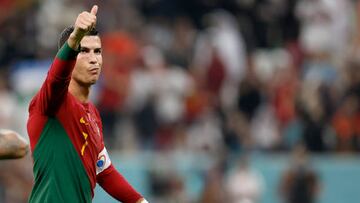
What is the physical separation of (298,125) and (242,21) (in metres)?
2.75

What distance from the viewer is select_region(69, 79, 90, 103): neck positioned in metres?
7.21

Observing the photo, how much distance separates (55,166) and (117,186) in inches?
29.3

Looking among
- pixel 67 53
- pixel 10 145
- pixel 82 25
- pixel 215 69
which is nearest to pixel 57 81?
pixel 67 53

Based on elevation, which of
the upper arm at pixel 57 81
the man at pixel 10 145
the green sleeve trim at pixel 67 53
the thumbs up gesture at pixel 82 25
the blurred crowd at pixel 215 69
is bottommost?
the blurred crowd at pixel 215 69

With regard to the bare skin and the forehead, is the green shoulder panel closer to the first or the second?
the bare skin

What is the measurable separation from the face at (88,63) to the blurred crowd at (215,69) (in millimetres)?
7168

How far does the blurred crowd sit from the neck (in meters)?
7.05

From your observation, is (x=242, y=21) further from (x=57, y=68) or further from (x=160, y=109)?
(x=57, y=68)

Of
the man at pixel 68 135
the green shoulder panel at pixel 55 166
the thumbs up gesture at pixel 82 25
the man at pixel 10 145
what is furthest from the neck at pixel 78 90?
the man at pixel 10 145

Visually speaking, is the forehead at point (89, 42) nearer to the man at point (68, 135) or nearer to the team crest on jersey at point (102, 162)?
the man at point (68, 135)

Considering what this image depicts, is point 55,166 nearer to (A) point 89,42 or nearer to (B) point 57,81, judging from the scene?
(B) point 57,81

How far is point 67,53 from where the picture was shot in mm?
6609

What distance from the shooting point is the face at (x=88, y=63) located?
710cm

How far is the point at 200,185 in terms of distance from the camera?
1486 centimetres
